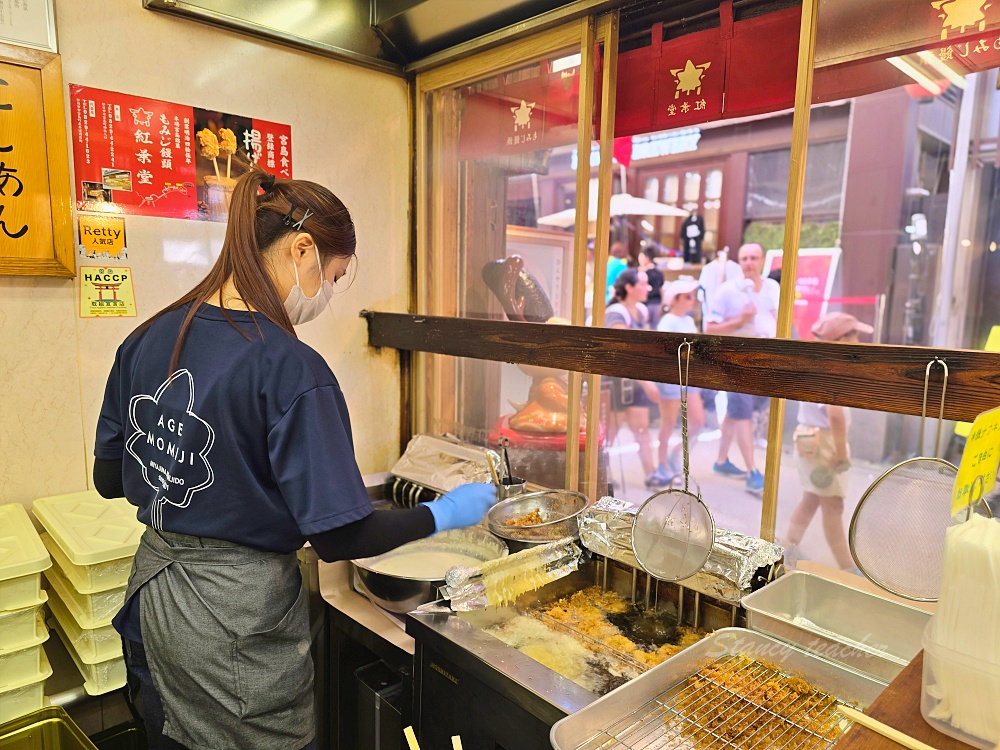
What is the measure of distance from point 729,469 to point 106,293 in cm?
523

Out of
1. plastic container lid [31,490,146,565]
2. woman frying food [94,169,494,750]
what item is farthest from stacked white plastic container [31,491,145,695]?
woman frying food [94,169,494,750]

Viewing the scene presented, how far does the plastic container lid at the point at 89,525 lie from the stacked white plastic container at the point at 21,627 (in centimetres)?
7

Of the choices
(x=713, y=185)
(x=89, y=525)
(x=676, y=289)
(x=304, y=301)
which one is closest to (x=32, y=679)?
(x=89, y=525)

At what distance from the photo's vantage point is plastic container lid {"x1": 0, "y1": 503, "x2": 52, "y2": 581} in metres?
1.53

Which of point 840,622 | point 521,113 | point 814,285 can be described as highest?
point 521,113

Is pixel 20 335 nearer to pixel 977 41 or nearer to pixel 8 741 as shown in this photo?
pixel 8 741

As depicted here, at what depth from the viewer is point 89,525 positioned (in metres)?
1.78

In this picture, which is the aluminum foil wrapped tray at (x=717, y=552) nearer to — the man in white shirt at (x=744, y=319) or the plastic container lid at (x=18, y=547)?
the plastic container lid at (x=18, y=547)

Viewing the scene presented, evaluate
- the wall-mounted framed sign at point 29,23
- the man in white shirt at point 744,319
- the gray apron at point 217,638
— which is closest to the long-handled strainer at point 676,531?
the gray apron at point 217,638

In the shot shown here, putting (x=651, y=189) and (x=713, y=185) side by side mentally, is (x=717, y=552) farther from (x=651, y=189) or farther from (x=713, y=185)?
(x=651, y=189)

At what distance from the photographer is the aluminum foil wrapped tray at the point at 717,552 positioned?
1.46m

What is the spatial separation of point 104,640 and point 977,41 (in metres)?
2.56

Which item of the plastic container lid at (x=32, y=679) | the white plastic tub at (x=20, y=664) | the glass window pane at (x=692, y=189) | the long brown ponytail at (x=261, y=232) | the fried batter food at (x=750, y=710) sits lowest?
the plastic container lid at (x=32, y=679)

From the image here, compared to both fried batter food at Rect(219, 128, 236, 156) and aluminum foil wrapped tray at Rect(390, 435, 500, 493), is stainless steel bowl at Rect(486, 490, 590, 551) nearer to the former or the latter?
aluminum foil wrapped tray at Rect(390, 435, 500, 493)
